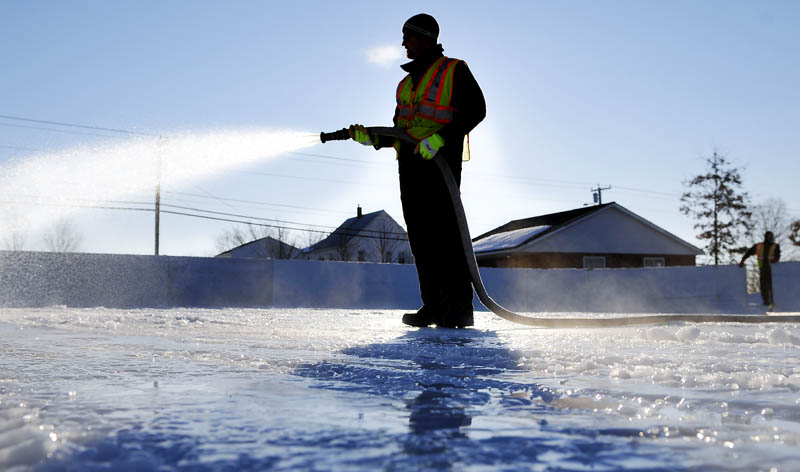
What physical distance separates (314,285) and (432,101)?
28.1 ft

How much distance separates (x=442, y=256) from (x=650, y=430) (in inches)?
134

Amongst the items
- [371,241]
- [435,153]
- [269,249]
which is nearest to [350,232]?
[371,241]

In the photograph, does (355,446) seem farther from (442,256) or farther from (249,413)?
(442,256)

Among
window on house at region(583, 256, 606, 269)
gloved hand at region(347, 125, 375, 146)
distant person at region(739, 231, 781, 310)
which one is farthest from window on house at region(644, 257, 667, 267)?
gloved hand at region(347, 125, 375, 146)

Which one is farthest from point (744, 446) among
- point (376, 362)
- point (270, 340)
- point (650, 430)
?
point (270, 340)

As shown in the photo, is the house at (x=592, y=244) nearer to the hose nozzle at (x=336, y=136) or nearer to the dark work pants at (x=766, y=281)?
the dark work pants at (x=766, y=281)

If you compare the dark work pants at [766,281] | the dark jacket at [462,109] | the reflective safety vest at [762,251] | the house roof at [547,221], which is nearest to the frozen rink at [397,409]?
the dark jacket at [462,109]

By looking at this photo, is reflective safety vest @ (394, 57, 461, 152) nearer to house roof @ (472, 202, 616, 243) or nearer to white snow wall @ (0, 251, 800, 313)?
white snow wall @ (0, 251, 800, 313)

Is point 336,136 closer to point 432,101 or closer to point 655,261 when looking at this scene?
point 432,101

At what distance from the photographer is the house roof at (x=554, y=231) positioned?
3391 cm

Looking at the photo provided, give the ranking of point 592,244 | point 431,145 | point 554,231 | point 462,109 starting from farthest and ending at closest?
1. point 592,244
2. point 554,231
3. point 462,109
4. point 431,145

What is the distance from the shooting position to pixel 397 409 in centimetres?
128

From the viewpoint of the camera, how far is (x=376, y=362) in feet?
7.07

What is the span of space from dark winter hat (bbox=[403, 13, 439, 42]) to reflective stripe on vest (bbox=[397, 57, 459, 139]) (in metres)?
0.20
